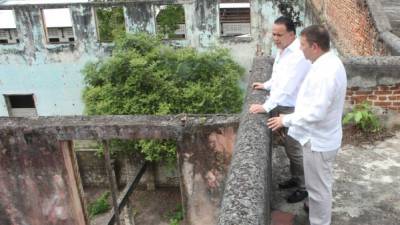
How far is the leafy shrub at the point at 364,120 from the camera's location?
5230 millimetres

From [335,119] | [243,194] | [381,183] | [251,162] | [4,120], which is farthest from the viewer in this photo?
[4,120]

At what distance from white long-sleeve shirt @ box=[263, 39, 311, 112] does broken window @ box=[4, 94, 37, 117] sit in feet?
45.9

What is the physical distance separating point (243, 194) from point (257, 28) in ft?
40.7

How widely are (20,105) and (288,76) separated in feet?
47.9

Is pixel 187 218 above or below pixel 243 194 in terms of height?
below

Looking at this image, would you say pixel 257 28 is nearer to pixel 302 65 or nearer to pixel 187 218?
pixel 187 218

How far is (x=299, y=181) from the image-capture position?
156 inches

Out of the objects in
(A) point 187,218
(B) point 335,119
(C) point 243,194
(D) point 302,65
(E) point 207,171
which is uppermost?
(D) point 302,65

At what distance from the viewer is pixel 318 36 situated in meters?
3.09

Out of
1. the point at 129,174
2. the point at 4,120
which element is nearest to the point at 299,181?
the point at 4,120

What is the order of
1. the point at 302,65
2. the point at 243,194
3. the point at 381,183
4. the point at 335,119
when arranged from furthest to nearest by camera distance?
the point at 381,183 → the point at 302,65 → the point at 335,119 → the point at 243,194

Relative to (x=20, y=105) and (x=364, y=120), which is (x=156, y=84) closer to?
(x=20, y=105)

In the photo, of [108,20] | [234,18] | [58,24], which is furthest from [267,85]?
[234,18]

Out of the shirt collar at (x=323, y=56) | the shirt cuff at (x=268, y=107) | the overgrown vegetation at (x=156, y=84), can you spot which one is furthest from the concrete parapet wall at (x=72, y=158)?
the overgrown vegetation at (x=156, y=84)
